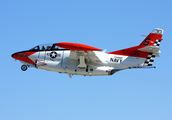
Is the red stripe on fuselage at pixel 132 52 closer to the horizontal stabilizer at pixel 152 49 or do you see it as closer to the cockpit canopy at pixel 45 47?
the horizontal stabilizer at pixel 152 49

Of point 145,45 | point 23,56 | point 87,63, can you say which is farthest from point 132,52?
point 23,56

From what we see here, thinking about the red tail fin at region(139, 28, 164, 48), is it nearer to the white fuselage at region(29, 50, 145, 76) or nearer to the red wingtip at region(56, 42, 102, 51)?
the white fuselage at region(29, 50, 145, 76)

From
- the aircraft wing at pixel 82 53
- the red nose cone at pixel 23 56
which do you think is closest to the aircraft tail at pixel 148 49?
the aircraft wing at pixel 82 53

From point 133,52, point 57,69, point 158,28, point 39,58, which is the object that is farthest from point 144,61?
point 39,58

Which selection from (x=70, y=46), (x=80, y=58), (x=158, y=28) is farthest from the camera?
(x=158, y=28)

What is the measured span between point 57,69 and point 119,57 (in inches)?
212

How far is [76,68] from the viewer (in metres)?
24.1

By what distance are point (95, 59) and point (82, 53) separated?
1.34 metres

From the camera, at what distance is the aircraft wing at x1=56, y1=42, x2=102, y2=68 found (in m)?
22.0

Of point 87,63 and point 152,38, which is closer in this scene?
point 87,63

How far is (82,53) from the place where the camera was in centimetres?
2338

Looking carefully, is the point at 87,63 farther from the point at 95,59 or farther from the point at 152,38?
the point at 152,38

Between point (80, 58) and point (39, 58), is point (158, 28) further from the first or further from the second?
point (39, 58)

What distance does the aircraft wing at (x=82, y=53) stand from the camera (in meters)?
22.0
